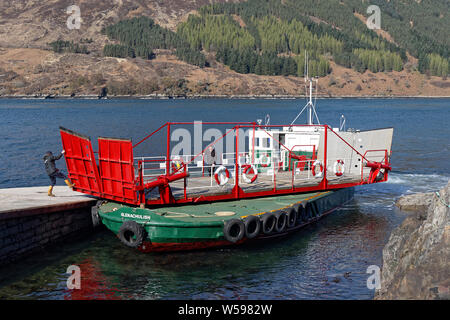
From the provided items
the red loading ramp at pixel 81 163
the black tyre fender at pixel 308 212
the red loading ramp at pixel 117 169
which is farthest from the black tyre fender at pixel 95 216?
the black tyre fender at pixel 308 212

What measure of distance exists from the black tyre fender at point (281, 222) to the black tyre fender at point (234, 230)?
206 cm

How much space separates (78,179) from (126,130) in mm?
60165

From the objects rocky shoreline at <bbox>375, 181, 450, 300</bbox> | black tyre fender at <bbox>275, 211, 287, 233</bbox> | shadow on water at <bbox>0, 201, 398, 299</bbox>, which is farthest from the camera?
black tyre fender at <bbox>275, 211, 287, 233</bbox>

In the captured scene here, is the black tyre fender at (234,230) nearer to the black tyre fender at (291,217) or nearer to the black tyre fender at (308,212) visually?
the black tyre fender at (291,217)

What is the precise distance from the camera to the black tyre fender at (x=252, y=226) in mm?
19234

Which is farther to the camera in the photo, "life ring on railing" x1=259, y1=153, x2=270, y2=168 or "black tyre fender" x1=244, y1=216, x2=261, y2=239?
"life ring on railing" x1=259, y1=153, x2=270, y2=168

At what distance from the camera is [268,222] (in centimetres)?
2012

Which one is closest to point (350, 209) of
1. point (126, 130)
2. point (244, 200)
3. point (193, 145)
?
point (244, 200)

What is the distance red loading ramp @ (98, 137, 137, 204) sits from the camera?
61.8 feet

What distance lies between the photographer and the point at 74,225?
2108cm

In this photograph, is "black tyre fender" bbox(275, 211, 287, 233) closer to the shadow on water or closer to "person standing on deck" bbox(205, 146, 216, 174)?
the shadow on water

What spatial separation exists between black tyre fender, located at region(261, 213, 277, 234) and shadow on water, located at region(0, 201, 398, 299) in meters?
1.01

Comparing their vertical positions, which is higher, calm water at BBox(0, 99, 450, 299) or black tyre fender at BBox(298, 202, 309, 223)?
black tyre fender at BBox(298, 202, 309, 223)

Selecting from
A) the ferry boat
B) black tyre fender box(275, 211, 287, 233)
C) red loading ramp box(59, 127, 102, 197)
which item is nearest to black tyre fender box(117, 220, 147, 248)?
the ferry boat
